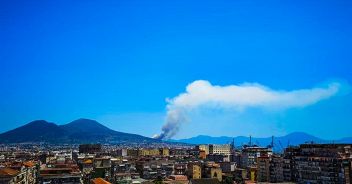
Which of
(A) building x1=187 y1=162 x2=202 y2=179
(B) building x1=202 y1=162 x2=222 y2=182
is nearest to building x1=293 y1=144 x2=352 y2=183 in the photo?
(B) building x1=202 y1=162 x2=222 y2=182

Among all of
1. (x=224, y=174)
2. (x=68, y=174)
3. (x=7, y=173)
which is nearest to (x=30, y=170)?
(x=68, y=174)

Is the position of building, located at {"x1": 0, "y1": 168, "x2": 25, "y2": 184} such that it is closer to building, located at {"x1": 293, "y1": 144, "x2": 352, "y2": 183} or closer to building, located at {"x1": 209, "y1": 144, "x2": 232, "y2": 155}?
building, located at {"x1": 293, "y1": 144, "x2": 352, "y2": 183}

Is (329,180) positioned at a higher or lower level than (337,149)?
lower

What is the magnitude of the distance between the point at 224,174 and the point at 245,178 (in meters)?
4.63

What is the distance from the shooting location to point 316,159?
58.1 meters

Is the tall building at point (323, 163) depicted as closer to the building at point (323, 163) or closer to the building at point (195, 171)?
the building at point (323, 163)

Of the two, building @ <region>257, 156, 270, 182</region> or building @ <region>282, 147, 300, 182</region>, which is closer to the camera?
building @ <region>282, 147, 300, 182</region>

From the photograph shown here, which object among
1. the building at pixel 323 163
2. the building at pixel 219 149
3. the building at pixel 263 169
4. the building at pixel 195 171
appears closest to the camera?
the building at pixel 323 163

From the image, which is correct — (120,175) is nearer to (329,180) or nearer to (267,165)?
(267,165)

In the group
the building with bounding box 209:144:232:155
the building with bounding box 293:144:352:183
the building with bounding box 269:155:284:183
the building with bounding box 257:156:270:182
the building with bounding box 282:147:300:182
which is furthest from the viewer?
the building with bounding box 209:144:232:155

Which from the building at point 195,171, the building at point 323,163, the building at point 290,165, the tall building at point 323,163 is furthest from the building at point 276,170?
the building at point 195,171

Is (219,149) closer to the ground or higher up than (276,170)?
higher up

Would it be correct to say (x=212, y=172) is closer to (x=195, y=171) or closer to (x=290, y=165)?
(x=195, y=171)

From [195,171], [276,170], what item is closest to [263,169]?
[276,170]
